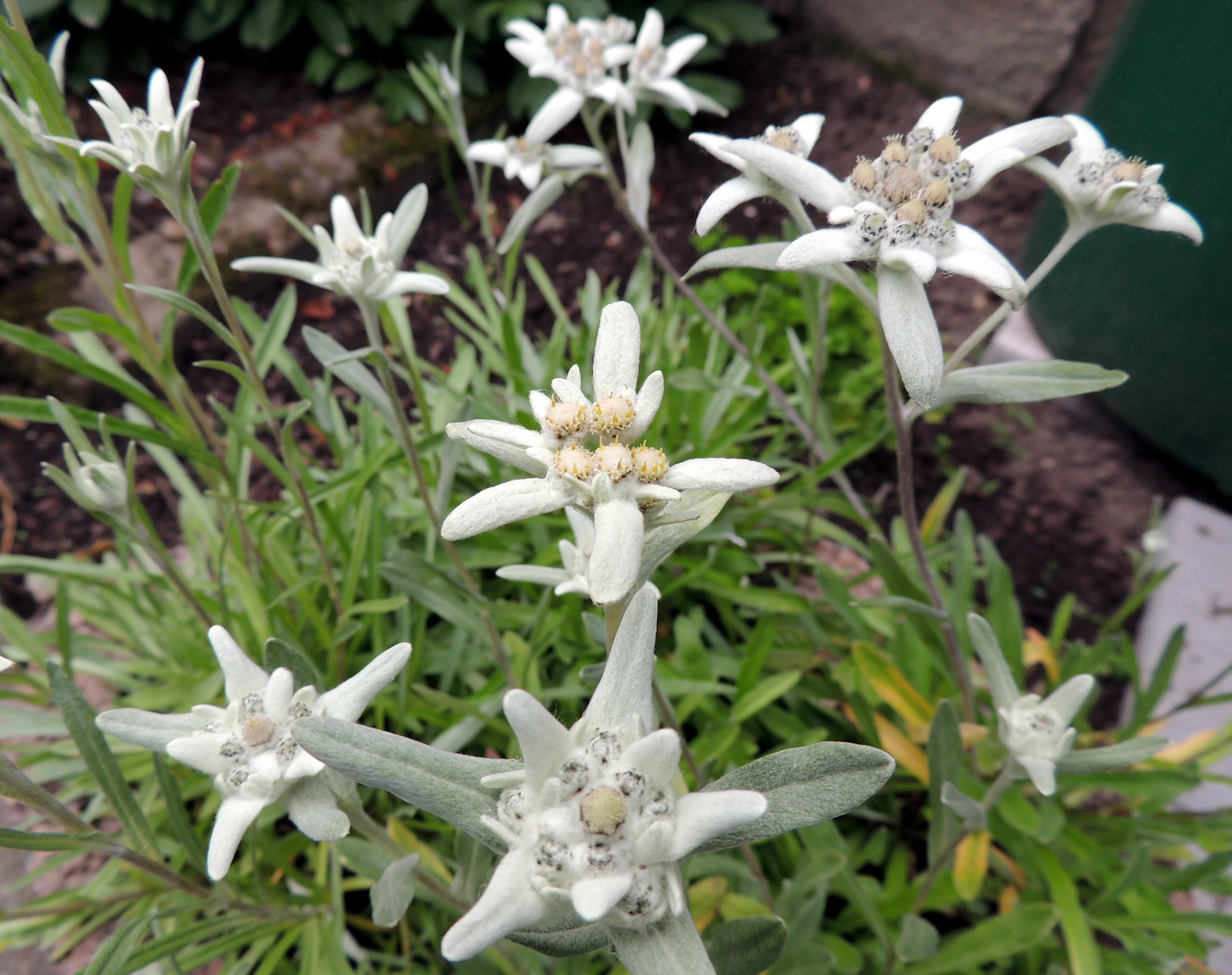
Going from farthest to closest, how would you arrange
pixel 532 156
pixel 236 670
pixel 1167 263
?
pixel 1167 263
pixel 532 156
pixel 236 670

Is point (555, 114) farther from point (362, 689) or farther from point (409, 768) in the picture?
point (409, 768)

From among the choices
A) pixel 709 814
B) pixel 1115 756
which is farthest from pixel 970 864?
pixel 709 814

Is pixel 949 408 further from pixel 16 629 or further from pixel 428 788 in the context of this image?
pixel 16 629

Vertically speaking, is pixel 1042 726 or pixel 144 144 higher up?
pixel 144 144

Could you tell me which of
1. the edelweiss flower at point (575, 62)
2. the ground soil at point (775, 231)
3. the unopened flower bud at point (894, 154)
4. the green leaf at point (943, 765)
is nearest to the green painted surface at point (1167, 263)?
the ground soil at point (775, 231)

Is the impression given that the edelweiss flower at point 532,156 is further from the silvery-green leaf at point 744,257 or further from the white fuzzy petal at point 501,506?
the white fuzzy petal at point 501,506

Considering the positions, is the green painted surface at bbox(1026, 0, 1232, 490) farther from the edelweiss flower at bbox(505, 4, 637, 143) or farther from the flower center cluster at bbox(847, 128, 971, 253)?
the flower center cluster at bbox(847, 128, 971, 253)

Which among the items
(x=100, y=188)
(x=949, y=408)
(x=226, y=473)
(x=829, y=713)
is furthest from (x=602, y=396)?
(x=100, y=188)
